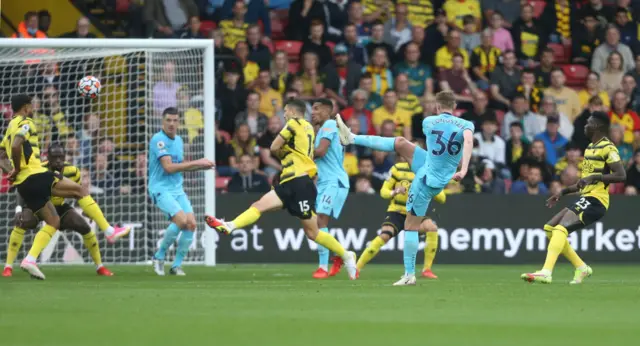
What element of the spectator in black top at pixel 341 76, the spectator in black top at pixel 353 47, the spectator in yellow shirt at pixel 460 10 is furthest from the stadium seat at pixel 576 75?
the spectator in black top at pixel 341 76

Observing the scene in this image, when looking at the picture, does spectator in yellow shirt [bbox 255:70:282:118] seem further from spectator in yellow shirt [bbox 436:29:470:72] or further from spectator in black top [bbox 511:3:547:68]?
spectator in black top [bbox 511:3:547:68]

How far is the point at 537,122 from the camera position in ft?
71.3

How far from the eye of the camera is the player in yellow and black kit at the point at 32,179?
545 inches

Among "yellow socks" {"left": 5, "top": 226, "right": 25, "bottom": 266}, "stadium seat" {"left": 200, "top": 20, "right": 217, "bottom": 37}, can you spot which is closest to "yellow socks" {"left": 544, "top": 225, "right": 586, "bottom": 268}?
"yellow socks" {"left": 5, "top": 226, "right": 25, "bottom": 266}

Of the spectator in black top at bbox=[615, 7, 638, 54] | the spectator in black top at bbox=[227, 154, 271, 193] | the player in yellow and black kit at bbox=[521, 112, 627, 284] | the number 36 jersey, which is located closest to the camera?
the number 36 jersey

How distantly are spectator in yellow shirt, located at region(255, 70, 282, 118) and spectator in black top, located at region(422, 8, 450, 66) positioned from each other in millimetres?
2999

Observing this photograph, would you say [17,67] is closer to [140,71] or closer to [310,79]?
[140,71]

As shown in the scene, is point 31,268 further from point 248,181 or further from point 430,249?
point 248,181

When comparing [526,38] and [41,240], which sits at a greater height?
[526,38]

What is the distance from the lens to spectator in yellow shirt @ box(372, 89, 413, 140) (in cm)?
2083

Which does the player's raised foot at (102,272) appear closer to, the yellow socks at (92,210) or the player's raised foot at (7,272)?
the yellow socks at (92,210)

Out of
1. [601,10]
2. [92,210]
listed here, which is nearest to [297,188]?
[92,210]

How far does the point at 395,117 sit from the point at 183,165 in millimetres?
6844

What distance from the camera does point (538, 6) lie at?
79.0ft
